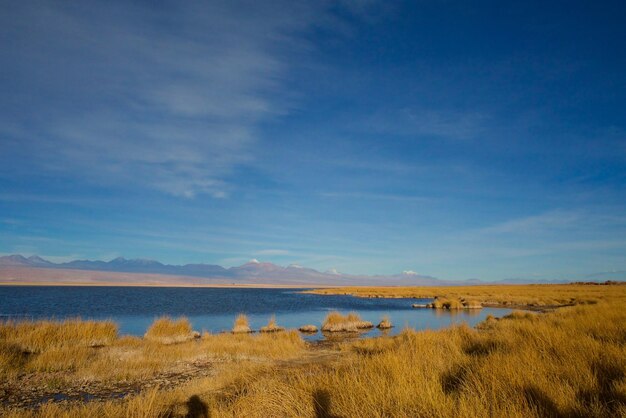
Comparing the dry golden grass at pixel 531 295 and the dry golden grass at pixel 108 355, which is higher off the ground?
the dry golden grass at pixel 531 295

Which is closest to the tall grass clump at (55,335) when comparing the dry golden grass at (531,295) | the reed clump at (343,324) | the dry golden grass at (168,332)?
the dry golden grass at (168,332)

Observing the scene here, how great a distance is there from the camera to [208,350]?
1677 centimetres

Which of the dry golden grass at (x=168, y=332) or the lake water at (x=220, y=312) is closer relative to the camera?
the dry golden grass at (x=168, y=332)

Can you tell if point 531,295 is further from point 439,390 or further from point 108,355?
point 439,390

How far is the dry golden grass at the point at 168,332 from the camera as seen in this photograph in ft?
66.6

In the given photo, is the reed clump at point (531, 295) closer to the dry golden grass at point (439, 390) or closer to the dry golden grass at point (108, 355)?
the dry golden grass at point (108, 355)

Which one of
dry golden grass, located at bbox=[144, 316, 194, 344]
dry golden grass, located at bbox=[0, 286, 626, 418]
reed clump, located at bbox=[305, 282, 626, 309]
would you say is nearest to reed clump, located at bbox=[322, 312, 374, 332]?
dry golden grass, located at bbox=[144, 316, 194, 344]

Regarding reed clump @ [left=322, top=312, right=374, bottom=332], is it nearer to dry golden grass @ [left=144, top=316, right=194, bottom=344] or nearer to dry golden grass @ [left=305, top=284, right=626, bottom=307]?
dry golden grass @ [left=144, top=316, right=194, bottom=344]

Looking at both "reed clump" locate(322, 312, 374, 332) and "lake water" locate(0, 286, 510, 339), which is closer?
"reed clump" locate(322, 312, 374, 332)

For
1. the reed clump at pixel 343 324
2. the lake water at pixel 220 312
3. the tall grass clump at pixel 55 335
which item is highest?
the tall grass clump at pixel 55 335

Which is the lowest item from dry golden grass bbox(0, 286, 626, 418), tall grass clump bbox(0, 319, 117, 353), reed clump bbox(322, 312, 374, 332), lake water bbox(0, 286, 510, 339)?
lake water bbox(0, 286, 510, 339)

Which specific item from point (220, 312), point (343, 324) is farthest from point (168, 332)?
point (220, 312)

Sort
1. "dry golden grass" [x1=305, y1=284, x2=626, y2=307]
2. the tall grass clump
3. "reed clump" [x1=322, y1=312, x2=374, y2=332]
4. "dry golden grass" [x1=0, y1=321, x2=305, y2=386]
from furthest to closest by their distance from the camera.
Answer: "dry golden grass" [x1=305, y1=284, x2=626, y2=307], "reed clump" [x1=322, y1=312, x2=374, y2=332], the tall grass clump, "dry golden grass" [x1=0, y1=321, x2=305, y2=386]

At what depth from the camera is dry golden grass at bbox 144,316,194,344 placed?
20.3 m
